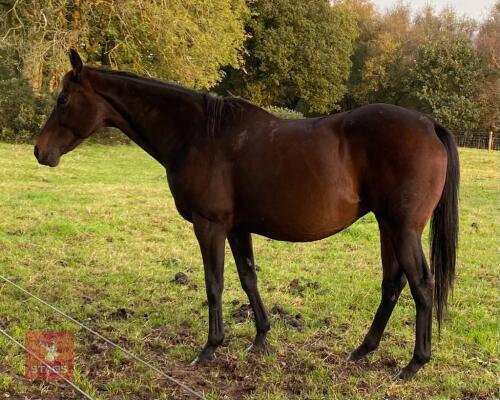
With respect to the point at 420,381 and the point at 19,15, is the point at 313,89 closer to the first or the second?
the point at 19,15

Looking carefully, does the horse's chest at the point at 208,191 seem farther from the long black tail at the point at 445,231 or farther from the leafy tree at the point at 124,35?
the leafy tree at the point at 124,35

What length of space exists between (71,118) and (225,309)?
232 centimetres

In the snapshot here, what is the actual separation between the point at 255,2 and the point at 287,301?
3382cm

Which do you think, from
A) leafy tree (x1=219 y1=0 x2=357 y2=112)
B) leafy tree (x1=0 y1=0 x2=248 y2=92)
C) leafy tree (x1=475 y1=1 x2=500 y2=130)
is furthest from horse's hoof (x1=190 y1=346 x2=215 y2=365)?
leafy tree (x1=475 y1=1 x2=500 y2=130)

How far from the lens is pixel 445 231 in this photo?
3.92 meters

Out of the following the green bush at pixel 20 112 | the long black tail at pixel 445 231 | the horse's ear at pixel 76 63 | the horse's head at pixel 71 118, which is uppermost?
the horse's ear at pixel 76 63

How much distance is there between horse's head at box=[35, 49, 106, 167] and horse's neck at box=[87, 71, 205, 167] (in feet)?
0.28

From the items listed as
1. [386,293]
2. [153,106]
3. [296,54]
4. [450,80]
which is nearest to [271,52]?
[296,54]

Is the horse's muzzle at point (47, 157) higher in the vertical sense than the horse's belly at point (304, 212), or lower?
higher

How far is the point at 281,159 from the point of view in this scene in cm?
381

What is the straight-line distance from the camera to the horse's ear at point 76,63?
3955mm

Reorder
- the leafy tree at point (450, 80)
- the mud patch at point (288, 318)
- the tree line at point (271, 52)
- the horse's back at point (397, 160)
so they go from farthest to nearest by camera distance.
→ the leafy tree at point (450, 80) < the tree line at point (271, 52) < the mud patch at point (288, 318) < the horse's back at point (397, 160)

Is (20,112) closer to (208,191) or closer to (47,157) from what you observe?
(47,157)

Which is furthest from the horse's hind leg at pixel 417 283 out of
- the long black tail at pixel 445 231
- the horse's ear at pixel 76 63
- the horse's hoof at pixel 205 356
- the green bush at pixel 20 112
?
the green bush at pixel 20 112
